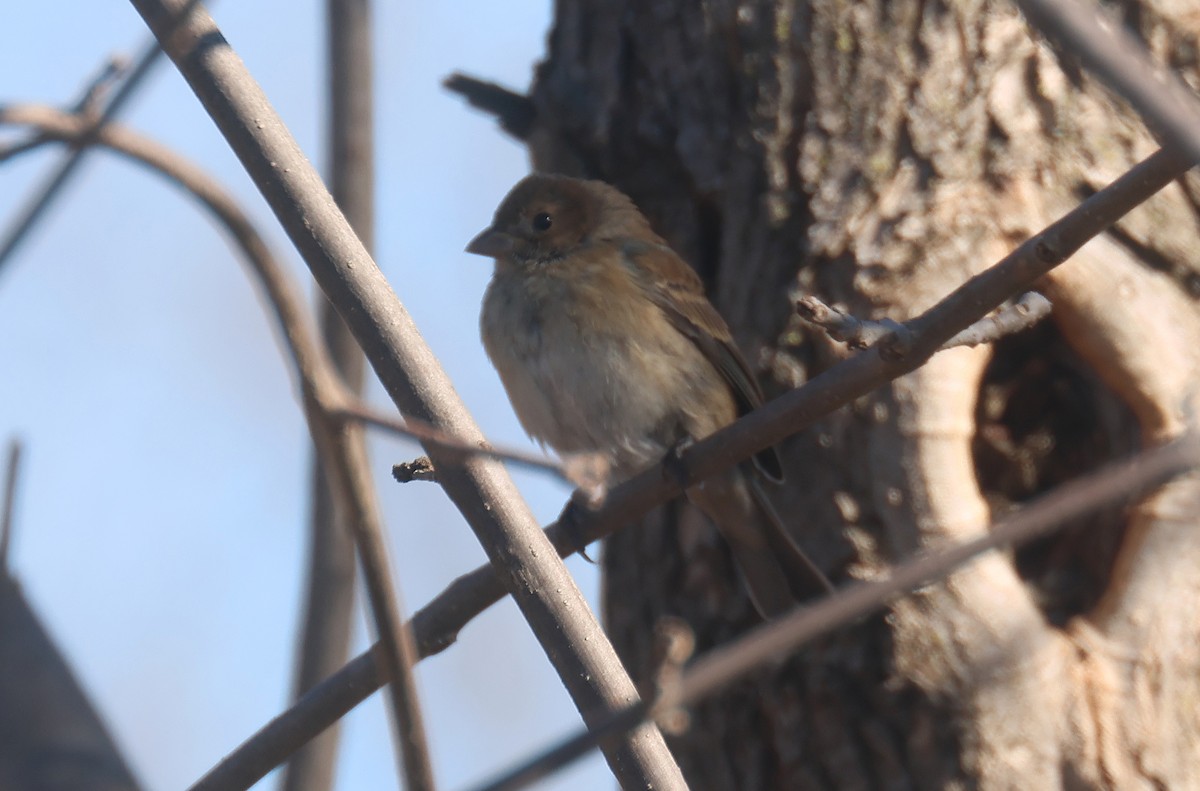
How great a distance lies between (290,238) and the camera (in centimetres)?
223

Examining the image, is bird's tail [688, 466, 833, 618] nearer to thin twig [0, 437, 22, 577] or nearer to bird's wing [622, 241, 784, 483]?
bird's wing [622, 241, 784, 483]

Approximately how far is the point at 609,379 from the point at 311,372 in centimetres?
289

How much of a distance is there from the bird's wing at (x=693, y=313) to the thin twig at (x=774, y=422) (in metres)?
0.94

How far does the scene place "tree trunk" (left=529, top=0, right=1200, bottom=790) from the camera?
346 centimetres

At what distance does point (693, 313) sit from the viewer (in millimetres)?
4270

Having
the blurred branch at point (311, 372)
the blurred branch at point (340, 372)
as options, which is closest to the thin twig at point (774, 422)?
the blurred branch at point (340, 372)

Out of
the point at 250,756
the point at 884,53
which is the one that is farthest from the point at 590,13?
the point at 250,756

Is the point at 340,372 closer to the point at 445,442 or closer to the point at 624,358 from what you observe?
the point at 624,358

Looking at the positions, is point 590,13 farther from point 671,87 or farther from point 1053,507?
point 1053,507

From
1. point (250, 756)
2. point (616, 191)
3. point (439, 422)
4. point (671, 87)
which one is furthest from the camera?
point (616, 191)

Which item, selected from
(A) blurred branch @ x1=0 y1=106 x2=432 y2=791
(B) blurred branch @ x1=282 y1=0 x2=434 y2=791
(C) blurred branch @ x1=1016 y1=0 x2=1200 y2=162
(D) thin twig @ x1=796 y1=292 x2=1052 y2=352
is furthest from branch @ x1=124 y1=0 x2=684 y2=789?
(C) blurred branch @ x1=1016 y1=0 x2=1200 y2=162

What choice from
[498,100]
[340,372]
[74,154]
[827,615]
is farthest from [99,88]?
[498,100]

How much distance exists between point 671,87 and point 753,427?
1848 mm

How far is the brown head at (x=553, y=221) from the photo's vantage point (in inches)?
→ 183
